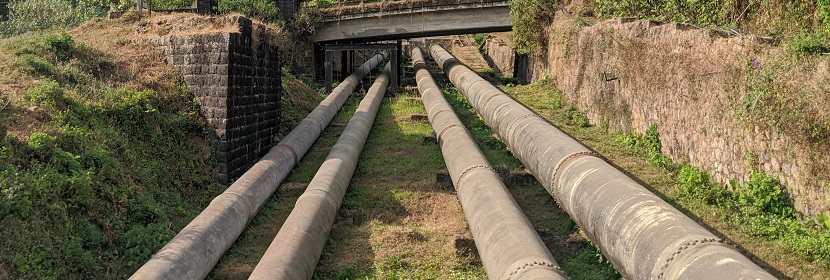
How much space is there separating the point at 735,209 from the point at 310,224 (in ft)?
19.2

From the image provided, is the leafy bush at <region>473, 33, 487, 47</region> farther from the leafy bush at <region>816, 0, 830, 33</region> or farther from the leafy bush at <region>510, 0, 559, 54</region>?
the leafy bush at <region>816, 0, 830, 33</region>

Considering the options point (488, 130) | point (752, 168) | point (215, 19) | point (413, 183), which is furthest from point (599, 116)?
point (215, 19)

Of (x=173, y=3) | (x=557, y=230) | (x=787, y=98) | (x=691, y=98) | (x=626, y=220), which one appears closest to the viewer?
(x=626, y=220)

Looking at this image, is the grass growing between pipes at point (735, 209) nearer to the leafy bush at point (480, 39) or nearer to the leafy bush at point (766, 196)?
the leafy bush at point (766, 196)

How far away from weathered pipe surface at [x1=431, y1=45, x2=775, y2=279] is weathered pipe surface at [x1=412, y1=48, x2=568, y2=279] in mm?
765

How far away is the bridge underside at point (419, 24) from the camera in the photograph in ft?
82.3

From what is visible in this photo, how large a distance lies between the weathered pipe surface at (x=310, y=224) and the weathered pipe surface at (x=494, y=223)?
1.93 m

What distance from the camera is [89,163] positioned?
357 inches

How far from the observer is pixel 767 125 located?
8.37m

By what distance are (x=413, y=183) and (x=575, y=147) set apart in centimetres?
373

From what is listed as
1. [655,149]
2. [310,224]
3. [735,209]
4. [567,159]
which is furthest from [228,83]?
[735,209]

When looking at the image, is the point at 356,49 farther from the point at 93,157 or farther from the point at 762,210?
the point at 762,210

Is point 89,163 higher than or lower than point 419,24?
lower

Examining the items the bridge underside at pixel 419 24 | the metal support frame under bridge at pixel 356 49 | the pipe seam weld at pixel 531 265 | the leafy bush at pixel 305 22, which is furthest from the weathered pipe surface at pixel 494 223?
the leafy bush at pixel 305 22
